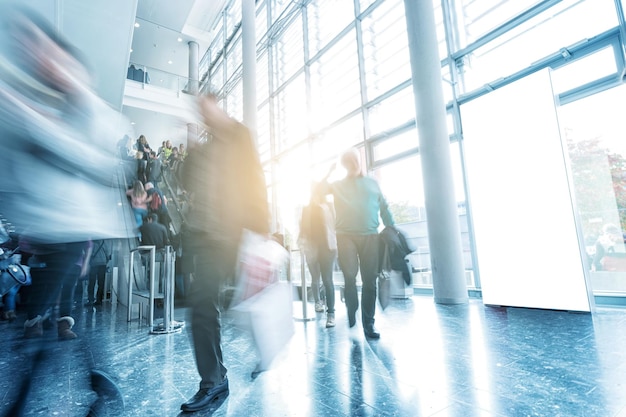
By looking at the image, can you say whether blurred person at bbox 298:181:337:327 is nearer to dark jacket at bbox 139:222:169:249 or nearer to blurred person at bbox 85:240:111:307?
dark jacket at bbox 139:222:169:249

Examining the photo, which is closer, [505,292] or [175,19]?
[505,292]

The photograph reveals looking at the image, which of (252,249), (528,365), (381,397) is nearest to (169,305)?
(252,249)

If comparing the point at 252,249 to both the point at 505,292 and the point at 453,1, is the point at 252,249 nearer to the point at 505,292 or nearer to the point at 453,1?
the point at 505,292

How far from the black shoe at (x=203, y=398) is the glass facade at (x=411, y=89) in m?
2.91

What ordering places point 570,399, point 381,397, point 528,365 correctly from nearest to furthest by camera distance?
point 570,399
point 381,397
point 528,365

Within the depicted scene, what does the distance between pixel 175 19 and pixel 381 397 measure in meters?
16.3

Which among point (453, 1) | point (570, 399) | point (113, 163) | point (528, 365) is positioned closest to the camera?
point (113, 163)

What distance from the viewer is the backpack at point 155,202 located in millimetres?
4871

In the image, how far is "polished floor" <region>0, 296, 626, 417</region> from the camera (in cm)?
153

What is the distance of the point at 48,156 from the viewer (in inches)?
41.4

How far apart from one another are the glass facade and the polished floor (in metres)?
1.64

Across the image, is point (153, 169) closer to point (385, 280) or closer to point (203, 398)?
point (385, 280)

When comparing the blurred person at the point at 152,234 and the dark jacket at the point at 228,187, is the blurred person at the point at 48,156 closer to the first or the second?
the dark jacket at the point at 228,187

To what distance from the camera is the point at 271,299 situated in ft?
5.69
